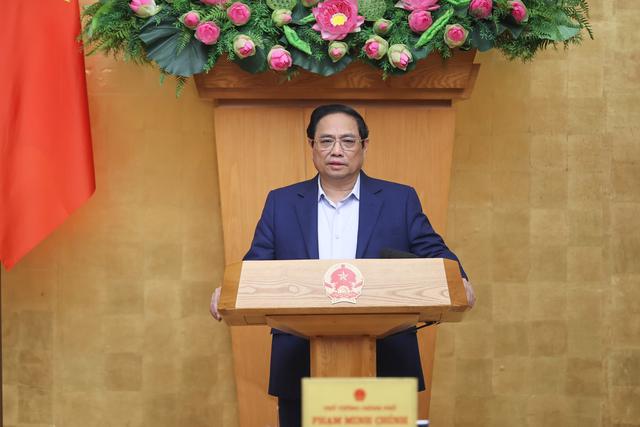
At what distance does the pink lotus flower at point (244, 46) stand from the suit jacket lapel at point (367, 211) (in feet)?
2.09

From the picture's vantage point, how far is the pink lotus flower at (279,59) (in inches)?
153

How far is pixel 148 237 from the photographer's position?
489 centimetres

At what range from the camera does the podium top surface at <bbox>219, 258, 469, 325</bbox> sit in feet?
8.99

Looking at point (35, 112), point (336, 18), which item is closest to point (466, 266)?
point (336, 18)

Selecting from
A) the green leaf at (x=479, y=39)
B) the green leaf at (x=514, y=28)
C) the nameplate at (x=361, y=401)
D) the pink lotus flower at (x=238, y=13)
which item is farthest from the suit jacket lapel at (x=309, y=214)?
the nameplate at (x=361, y=401)

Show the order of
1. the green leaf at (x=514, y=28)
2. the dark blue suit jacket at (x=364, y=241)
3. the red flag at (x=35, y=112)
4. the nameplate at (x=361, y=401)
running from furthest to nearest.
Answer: the red flag at (x=35, y=112) < the green leaf at (x=514, y=28) < the dark blue suit jacket at (x=364, y=241) < the nameplate at (x=361, y=401)

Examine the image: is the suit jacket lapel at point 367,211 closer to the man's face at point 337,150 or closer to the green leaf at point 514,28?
the man's face at point 337,150

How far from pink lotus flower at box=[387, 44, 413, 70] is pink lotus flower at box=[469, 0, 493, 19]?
288 millimetres

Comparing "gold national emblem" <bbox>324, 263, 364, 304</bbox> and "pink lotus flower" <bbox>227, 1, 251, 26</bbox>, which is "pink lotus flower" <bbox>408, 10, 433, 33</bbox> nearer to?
"pink lotus flower" <bbox>227, 1, 251, 26</bbox>

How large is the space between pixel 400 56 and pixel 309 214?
2.39ft

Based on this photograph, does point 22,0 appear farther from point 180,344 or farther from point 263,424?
point 263,424

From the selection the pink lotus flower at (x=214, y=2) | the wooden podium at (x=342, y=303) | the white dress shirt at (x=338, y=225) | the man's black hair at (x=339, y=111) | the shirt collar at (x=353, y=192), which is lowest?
the wooden podium at (x=342, y=303)

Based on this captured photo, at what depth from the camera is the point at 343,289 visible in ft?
9.02

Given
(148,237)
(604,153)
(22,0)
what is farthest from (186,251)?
(604,153)
